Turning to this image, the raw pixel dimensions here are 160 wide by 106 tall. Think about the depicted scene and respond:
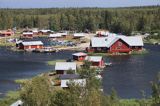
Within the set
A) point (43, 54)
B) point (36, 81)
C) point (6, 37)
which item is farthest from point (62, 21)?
point (36, 81)

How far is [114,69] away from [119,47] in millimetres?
12782

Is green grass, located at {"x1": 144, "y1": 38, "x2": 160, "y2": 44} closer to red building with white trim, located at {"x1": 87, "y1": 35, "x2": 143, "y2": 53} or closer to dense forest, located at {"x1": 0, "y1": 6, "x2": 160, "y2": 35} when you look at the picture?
dense forest, located at {"x1": 0, "y1": 6, "x2": 160, "y2": 35}

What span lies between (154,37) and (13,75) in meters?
36.1

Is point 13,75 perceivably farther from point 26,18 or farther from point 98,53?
point 26,18

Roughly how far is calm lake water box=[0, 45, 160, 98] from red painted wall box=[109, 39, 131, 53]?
251 cm

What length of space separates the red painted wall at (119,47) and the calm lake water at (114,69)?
8.23 feet

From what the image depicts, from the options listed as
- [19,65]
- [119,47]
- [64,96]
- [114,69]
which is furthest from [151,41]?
[64,96]

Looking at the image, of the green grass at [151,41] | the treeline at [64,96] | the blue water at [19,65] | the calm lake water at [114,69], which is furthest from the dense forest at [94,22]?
the treeline at [64,96]

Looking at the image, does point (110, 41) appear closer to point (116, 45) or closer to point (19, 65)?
point (116, 45)

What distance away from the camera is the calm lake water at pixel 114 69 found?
32.0 meters

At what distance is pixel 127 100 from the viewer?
88.0ft

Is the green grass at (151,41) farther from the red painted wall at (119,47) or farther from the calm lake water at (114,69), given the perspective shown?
the red painted wall at (119,47)

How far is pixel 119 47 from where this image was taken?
5334 cm

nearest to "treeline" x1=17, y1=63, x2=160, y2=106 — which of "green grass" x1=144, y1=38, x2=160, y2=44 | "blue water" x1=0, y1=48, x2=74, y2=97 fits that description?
"blue water" x1=0, y1=48, x2=74, y2=97
